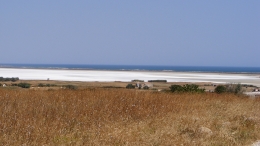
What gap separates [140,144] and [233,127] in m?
3.73

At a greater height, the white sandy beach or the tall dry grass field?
the tall dry grass field

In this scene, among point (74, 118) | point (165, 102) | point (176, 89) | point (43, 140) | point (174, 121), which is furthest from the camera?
point (176, 89)

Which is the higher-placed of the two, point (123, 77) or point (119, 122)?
point (119, 122)

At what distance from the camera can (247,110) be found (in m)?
13.3

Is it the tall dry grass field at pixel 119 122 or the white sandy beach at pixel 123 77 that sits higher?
the tall dry grass field at pixel 119 122

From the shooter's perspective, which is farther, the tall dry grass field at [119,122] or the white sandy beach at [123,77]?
the white sandy beach at [123,77]

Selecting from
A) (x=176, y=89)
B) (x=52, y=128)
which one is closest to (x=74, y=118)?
(x=52, y=128)

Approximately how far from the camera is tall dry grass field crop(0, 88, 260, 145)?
7371 mm

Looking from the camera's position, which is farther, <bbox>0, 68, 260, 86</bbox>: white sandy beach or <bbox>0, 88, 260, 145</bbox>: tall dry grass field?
<bbox>0, 68, 260, 86</bbox>: white sandy beach

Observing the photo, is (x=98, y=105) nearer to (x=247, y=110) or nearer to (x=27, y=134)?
(x=27, y=134)

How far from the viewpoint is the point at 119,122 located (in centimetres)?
902

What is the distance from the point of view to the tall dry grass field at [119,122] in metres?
7.37

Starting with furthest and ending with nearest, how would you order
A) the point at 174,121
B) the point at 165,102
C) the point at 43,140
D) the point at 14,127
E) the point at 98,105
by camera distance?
the point at 165,102 < the point at 98,105 < the point at 174,121 < the point at 14,127 < the point at 43,140

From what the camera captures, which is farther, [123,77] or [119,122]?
[123,77]
